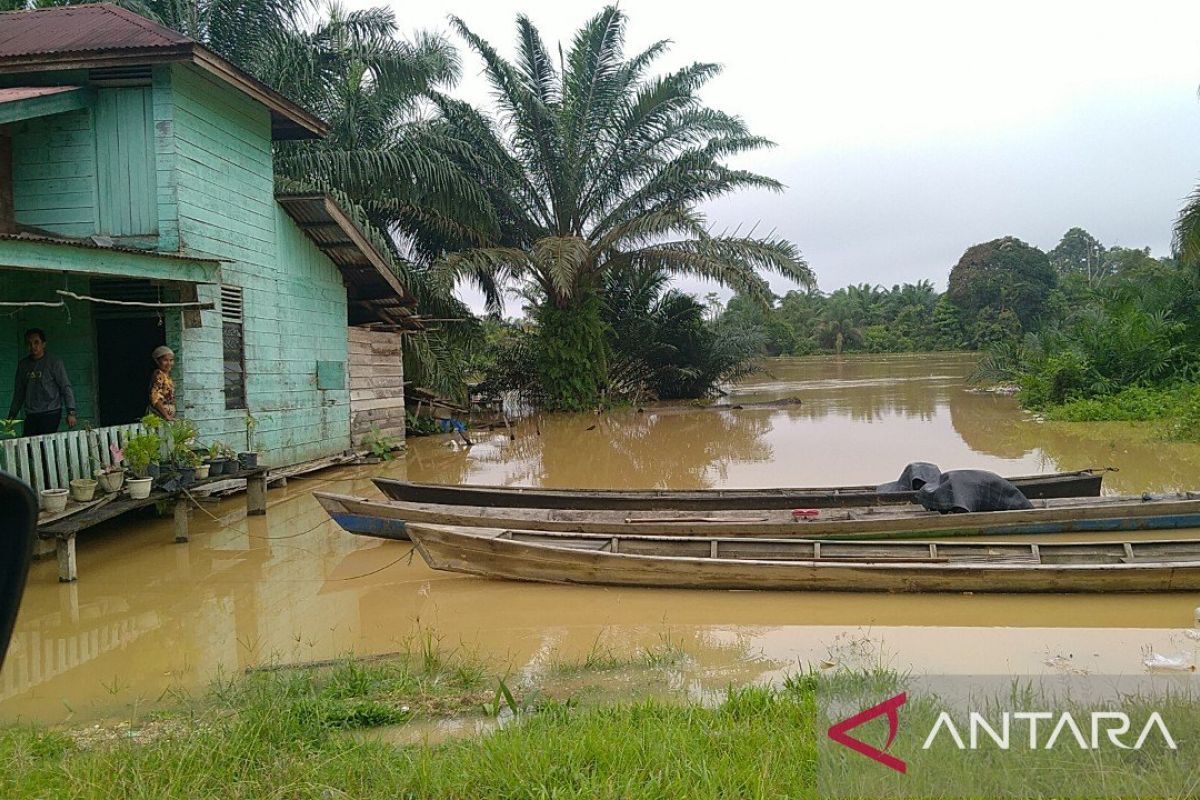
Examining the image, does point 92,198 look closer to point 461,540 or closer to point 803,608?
point 461,540

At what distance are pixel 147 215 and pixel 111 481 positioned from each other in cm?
334

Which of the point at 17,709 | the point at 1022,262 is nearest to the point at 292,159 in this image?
the point at 17,709

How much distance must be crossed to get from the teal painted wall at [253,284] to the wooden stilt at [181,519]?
4.93 feet

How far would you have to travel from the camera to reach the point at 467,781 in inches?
110

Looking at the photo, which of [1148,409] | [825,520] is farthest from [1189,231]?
[825,520]

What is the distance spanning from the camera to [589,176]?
19719mm

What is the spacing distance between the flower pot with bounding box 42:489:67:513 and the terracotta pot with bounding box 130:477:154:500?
76cm

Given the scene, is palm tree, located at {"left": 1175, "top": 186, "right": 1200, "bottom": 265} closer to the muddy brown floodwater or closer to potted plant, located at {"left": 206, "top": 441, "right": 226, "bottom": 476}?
the muddy brown floodwater

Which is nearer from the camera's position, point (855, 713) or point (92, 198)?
point (855, 713)

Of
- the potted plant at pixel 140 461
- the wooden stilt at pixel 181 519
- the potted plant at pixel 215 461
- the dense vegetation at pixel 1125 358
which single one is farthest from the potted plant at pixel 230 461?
the dense vegetation at pixel 1125 358

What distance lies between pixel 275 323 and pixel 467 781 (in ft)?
30.8

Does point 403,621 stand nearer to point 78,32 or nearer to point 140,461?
point 140,461

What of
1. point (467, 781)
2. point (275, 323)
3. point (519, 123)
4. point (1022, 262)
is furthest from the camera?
point (1022, 262)

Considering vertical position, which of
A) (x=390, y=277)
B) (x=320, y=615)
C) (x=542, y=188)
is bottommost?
(x=320, y=615)
